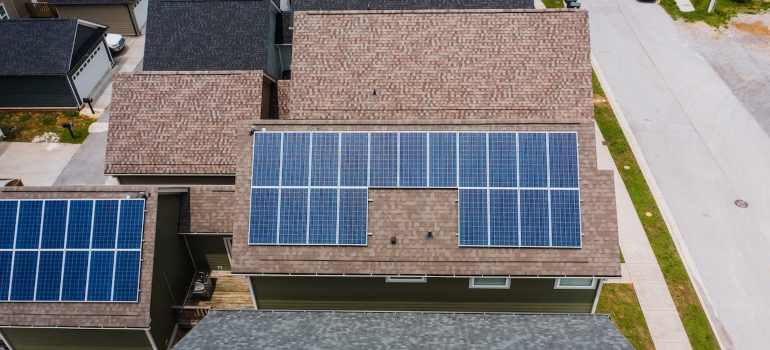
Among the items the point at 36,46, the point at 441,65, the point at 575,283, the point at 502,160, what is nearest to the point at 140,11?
the point at 36,46

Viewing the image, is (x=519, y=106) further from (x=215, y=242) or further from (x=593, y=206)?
(x=215, y=242)

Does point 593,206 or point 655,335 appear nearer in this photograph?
point 593,206

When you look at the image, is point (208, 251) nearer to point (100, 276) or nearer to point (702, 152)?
point (100, 276)

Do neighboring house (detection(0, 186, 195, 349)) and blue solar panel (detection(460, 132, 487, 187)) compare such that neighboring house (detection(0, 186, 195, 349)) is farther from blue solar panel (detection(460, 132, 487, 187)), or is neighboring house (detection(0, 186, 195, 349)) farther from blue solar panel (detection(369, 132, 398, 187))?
blue solar panel (detection(460, 132, 487, 187))

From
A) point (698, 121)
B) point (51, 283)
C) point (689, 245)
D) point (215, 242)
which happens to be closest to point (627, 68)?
point (698, 121)

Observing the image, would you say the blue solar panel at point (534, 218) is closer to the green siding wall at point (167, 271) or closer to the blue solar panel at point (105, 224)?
the green siding wall at point (167, 271)

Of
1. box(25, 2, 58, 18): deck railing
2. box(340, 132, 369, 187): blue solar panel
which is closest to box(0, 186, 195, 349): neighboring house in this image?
box(340, 132, 369, 187): blue solar panel
